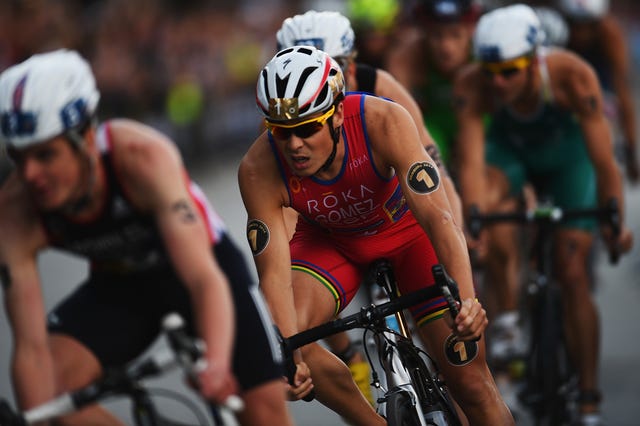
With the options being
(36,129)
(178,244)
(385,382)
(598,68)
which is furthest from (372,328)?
(598,68)

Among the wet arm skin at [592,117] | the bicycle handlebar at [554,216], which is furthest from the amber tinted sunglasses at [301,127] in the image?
the wet arm skin at [592,117]

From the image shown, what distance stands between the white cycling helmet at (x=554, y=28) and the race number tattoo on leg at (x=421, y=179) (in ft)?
20.6

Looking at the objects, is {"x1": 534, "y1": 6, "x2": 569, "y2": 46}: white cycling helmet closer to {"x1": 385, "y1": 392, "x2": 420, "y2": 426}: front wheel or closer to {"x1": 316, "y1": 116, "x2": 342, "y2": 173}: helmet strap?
{"x1": 316, "y1": 116, "x2": 342, "y2": 173}: helmet strap

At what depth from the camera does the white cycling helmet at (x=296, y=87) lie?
18.7ft

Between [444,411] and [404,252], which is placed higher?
[404,252]

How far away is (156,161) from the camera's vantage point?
5059 millimetres

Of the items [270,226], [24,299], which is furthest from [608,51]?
[24,299]

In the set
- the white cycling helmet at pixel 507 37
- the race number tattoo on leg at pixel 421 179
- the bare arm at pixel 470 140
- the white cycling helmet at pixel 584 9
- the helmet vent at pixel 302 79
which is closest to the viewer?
the helmet vent at pixel 302 79

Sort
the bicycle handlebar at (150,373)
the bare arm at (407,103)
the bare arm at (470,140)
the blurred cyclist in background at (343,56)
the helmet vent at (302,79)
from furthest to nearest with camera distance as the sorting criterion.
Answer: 1. the bare arm at (470,140)
2. the blurred cyclist in background at (343,56)
3. the bare arm at (407,103)
4. the helmet vent at (302,79)
5. the bicycle handlebar at (150,373)

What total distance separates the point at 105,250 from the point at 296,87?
104 cm

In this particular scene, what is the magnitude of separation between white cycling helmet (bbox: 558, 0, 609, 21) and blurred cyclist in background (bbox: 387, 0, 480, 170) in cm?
190

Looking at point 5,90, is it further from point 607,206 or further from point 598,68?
point 598,68

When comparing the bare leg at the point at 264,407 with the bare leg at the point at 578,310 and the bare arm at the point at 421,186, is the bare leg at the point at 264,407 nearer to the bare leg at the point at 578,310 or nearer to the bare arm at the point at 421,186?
the bare arm at the point at 421,186

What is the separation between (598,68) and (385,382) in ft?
24.3
